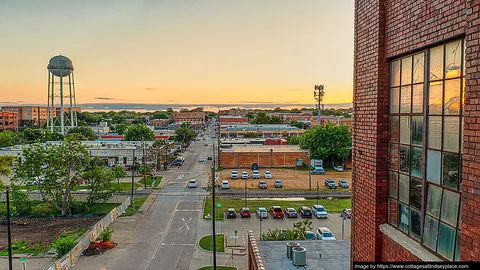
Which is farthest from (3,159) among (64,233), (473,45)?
(473,45)

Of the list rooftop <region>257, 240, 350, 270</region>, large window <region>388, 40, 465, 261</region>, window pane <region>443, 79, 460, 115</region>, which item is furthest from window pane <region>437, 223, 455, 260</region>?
rooftop <region>257, 240, 350, 270</region>

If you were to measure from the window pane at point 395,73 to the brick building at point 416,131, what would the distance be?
0.02 m

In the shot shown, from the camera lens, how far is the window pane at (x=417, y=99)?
5035mm

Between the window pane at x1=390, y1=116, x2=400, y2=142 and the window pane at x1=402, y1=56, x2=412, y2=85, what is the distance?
557 mm

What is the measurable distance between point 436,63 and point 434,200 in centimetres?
172

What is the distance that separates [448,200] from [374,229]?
1727 mm

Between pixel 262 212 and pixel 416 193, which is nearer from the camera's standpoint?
pixel 416 193

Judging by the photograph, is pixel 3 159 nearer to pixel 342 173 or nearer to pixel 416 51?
pixel 416 51

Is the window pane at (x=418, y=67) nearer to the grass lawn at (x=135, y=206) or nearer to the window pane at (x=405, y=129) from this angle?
the window pane at (x=405, y=129)

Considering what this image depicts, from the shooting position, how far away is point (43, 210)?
3155 cm


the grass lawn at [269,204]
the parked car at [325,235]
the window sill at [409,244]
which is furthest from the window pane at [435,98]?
the grass lawn at [269,204]

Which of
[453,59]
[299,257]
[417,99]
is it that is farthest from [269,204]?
[453,59]

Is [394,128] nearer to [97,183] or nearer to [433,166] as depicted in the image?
[433,166]

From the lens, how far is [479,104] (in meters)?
3.76
